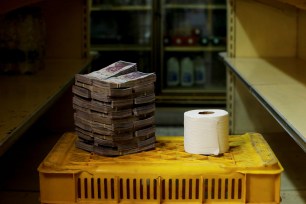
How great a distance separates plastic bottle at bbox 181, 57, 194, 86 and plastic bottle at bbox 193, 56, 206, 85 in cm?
5

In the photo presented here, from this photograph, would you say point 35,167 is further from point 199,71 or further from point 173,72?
point 199,71

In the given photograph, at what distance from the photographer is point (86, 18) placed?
12.7 ft

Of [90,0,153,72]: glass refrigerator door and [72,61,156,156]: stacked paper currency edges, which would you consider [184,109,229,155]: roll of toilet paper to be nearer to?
[72,61,156,156]: stacked paper currency edges

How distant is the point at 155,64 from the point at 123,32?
567 millimetres

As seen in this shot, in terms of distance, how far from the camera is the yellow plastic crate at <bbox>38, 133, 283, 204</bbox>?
5.98ft

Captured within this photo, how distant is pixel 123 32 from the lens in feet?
17.7

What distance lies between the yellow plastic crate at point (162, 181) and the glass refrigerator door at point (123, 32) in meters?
3.42

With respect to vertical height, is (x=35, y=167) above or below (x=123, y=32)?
below

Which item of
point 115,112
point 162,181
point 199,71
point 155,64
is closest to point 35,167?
point 115,112

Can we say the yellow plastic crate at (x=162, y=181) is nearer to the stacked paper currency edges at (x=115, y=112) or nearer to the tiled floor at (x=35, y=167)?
the stacked paper currency edges at (x=115, y=112)

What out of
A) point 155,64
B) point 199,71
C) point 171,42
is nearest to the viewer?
point 155,64

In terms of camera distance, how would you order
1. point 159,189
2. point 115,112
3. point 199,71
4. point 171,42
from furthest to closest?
point 199,71
point 171,42
point 115,112
point 159,189

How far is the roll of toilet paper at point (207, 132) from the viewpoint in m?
1.95

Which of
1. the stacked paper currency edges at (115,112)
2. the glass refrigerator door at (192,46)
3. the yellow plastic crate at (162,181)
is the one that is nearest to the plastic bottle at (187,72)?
the glass refrigerator door at (192,46)
